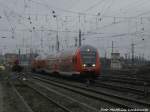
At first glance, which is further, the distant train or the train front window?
the train front window

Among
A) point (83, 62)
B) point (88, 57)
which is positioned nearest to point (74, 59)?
point (83, 62)

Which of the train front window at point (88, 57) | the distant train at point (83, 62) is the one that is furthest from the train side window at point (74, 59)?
the train front window at point (88, 57)

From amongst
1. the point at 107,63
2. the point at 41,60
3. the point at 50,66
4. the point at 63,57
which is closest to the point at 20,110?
the point at 63,57

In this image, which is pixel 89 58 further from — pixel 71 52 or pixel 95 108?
pixel 95 108

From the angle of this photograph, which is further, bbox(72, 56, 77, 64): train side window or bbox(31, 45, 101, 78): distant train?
bbox(72, 56, 77, 64): train side window

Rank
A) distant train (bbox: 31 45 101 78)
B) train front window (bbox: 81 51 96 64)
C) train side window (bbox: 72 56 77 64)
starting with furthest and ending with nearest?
train side window (bbox: 72 56 77 64), train front window (bbox: 81 51 96 64), distant train (bbox: 31 45 101 78)

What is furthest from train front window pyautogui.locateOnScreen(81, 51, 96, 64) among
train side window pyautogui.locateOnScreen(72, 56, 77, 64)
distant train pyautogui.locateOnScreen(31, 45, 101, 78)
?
train side window pyautogui.locateOnScreen(72, 56, 77, 64)

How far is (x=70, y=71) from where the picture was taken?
111 ft

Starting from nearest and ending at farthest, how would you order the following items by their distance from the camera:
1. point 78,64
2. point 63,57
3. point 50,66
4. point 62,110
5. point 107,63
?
point 62,110 < point 78,64 < point 63,57 < point 50,66 < point 107,63

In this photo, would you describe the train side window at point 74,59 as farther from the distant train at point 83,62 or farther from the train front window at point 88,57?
the train front window at point 88,57

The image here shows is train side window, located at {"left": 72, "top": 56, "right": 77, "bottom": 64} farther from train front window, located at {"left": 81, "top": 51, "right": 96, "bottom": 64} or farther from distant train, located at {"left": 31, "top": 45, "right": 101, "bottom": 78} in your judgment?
train front window, located at {"left": 81, "top": 51, "right": 96, "bottom": 64}

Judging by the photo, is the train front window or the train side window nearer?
the train front window

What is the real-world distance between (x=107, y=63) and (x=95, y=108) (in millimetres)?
67775

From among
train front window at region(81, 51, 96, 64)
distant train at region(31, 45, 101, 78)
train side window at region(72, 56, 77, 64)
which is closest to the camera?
distant train at region(31, 45, 101, 78)
